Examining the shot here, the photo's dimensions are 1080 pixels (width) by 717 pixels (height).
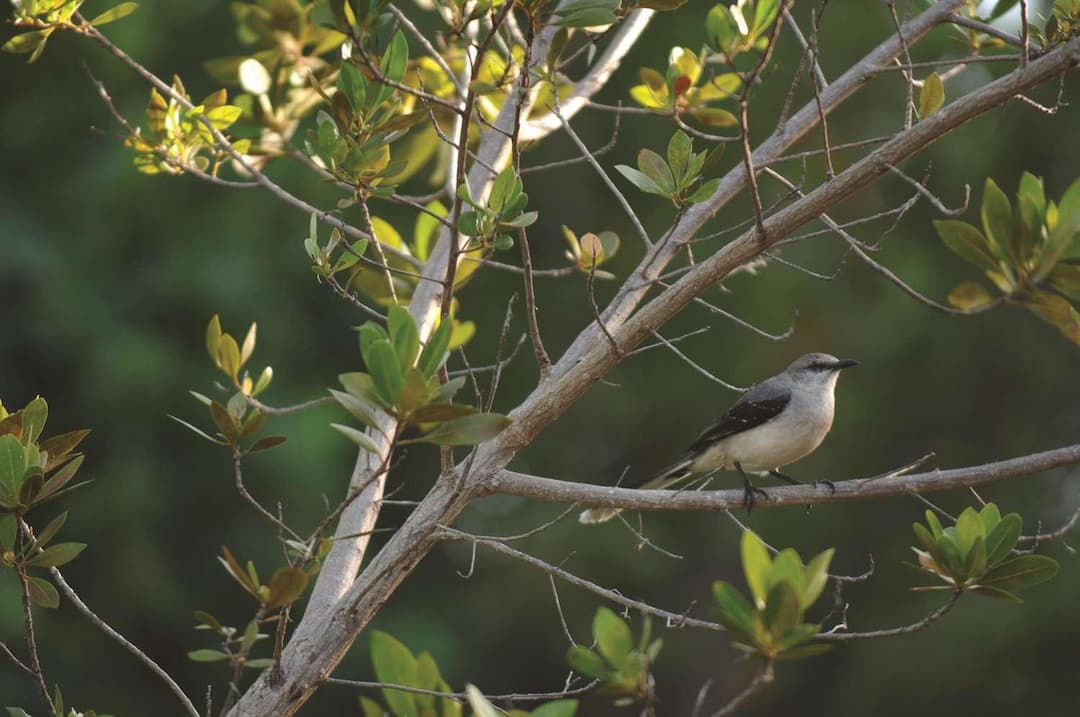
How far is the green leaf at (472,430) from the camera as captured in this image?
2.23 meters

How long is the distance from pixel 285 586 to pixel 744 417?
3.30 metres

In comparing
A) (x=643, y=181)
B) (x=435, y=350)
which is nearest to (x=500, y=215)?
(x=643, y=181)

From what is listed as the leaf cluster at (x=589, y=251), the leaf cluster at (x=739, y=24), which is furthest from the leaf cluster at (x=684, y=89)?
the leaf cluster at (x=589, y=251)

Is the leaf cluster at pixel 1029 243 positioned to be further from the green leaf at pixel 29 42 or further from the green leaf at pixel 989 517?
the green leaf at pixel 29 42

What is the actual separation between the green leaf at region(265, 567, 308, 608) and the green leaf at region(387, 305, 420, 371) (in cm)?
45

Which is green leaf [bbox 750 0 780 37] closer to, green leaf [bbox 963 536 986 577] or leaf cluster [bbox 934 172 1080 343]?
leaf cluster [bbox 934 172 1080 343]

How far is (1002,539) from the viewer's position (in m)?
2.55

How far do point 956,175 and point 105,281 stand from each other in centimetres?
718

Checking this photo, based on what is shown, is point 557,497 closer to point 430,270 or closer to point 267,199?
point 430,270

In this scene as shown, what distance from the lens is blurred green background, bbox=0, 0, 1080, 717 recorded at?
9742 millimetres

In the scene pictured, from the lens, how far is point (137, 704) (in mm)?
10383

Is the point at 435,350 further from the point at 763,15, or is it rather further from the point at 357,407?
the point at 763,15

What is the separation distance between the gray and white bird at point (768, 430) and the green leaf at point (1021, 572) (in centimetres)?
244

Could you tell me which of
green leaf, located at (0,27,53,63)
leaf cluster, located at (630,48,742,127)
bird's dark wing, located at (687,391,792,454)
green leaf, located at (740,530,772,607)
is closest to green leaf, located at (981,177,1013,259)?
green leaf, located at (740,530,772,607)
